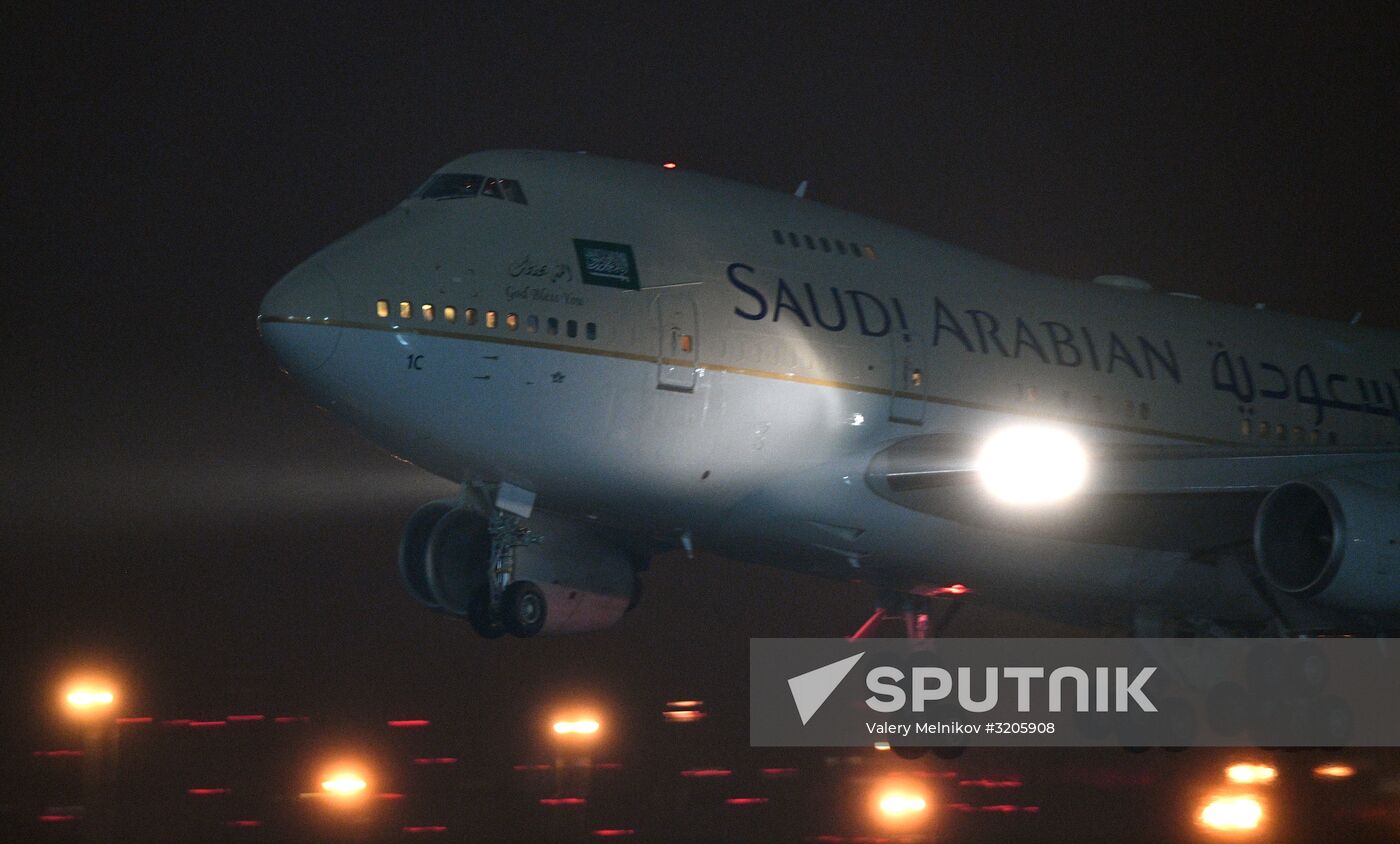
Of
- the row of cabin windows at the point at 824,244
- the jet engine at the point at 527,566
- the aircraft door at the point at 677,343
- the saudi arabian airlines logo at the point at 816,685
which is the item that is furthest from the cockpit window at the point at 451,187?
the saudi arabian airlines logo at the point at 816,685

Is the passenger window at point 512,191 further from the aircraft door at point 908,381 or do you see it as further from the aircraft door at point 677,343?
the aircraft door at point 908,381

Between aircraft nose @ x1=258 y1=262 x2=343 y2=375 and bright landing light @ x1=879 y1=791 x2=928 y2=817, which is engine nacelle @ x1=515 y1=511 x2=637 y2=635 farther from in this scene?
bright landing light @ x1=879 y1=791 x2=928 y2=817

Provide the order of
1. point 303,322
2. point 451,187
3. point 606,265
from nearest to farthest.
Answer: point 303,322 < point 606,265 < point 451,187

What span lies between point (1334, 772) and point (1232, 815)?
672cm

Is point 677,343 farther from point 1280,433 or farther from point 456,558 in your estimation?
point 1280,433

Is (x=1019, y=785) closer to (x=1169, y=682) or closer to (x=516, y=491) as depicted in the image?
(x=1169, y=682)

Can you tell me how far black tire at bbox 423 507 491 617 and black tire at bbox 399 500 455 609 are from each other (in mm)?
97

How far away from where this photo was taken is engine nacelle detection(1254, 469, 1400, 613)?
70.2 ft

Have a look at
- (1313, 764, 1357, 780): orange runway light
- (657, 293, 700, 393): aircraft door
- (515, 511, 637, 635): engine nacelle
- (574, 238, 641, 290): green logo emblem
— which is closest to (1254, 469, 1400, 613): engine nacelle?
(1313, 764, 1357, 780): orange runway light

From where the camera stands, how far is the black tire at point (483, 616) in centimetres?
2312

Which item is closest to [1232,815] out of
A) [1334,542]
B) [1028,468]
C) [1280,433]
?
[1334,542]

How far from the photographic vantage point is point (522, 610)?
899 inches

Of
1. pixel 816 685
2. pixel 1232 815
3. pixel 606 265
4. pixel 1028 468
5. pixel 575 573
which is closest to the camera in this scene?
pixel 1232 815

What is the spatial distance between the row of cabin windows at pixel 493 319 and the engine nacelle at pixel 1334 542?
28.3ft
